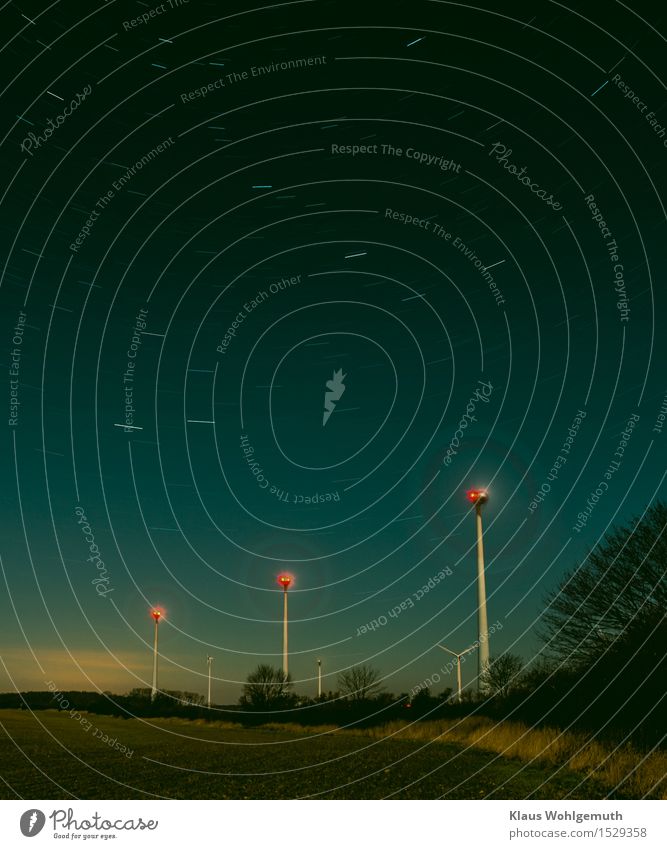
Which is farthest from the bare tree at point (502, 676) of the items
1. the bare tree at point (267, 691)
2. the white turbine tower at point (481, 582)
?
→ the bare tree at point (267, 691)

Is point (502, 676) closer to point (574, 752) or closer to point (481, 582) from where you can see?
point (481, 582)

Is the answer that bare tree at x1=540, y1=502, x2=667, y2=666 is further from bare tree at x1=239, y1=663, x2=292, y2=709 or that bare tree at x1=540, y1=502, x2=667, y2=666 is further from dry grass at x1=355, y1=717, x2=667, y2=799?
bare tree at x1=239, y1=663, x2=292, y2=709

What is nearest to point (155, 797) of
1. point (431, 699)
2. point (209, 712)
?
point (431, 699)

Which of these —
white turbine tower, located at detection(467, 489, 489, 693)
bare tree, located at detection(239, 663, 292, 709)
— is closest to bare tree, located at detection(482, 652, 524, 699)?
white turbine tower, located at detection(467, 489, 489, 693)

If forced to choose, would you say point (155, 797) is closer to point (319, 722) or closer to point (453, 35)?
point (453, 35)

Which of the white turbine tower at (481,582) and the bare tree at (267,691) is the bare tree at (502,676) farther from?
the bare tree at (267,691)

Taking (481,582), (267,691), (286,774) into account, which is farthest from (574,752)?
(267,691)
